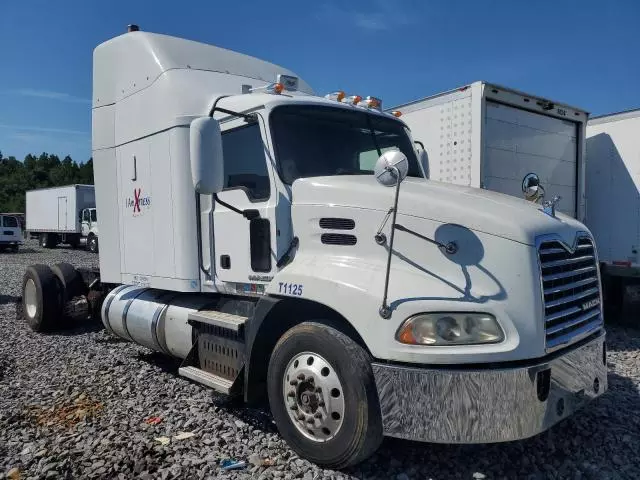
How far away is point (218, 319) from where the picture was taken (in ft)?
16.2

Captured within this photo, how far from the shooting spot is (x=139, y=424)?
471cm

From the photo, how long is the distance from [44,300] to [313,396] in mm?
5996

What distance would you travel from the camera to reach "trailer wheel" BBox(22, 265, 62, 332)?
324 inches

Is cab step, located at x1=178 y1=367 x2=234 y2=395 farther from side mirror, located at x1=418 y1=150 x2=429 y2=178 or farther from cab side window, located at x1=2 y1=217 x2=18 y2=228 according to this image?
cab side window, located at x1=2 y1=217 x2=18 y2=228

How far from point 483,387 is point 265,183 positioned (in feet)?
7.69

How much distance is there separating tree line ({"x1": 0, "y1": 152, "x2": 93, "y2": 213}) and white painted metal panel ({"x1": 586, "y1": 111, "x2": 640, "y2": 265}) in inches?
2676

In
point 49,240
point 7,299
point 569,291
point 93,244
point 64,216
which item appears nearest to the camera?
Answer: point 569,291

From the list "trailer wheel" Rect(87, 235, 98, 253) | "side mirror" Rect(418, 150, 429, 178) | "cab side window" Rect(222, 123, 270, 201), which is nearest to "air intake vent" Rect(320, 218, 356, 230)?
"cab side window" Rect(222, 123, 270, 201)

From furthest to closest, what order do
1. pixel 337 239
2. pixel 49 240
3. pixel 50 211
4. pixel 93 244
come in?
pixel 49 240 → pixel 50 211 → pixel 93 244 → pixel 337 239

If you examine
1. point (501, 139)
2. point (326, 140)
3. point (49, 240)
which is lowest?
point (49, 240)

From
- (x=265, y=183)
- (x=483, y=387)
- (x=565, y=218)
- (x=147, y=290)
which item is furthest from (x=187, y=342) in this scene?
(x=565, y=218)

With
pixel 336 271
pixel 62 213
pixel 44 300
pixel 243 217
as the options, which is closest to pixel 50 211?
pixel 62 213

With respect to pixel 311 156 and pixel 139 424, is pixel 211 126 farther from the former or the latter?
pixel 139 424

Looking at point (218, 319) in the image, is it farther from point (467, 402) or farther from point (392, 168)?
point (467, 402)
